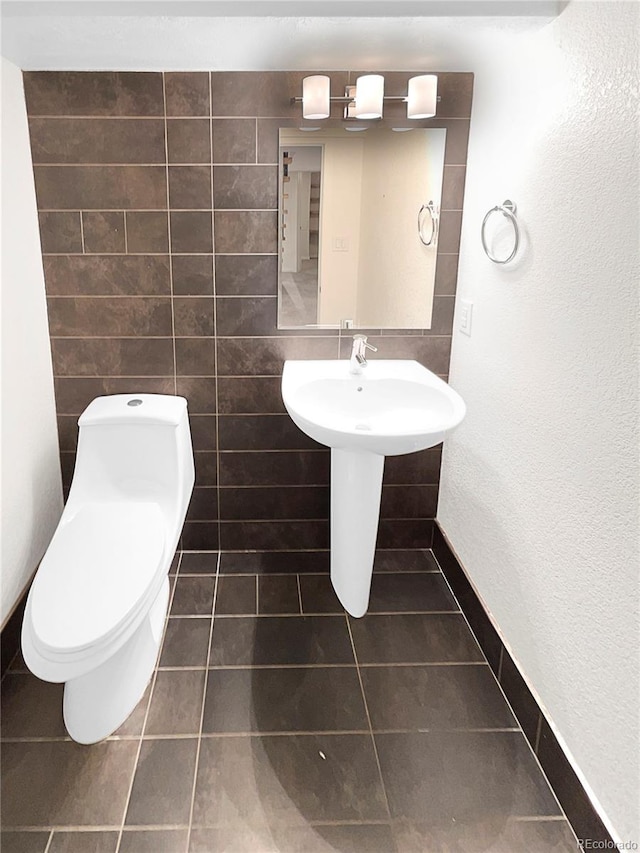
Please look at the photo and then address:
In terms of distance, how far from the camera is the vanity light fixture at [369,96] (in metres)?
2.14

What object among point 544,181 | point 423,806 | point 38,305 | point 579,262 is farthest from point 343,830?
point 38,305

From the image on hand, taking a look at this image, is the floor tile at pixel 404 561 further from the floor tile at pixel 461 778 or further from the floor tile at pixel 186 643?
the floor tile at pixel 461 778

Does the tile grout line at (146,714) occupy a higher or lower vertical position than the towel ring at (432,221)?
lower

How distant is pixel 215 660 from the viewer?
214cm

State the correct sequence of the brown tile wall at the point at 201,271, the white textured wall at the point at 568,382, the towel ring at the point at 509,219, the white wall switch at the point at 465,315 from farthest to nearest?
the white wall switch at the point at 465,315 → the brown tile wall at the point at 201,271 → the towel ring at the point at 509,219 → the white textured wall at the point at 568,382

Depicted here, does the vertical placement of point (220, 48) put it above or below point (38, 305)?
above

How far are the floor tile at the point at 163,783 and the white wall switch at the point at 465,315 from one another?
164 cm

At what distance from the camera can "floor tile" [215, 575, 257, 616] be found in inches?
94.9

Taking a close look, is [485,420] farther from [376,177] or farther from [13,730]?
[13,730]

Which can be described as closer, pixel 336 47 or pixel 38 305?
pixel 336 47

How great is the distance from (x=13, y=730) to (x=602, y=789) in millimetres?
1561

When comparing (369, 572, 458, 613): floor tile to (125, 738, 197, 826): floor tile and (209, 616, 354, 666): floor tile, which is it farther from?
(125, 738, 197, 826): floor tile

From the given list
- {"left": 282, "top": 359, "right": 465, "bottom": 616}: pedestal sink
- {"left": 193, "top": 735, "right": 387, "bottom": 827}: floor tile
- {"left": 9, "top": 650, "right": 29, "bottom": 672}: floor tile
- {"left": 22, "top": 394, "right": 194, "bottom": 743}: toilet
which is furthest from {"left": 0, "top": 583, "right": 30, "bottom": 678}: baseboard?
{"left": 282, "top": 359, "right": 465, "bottom": 616}: pedestal sink

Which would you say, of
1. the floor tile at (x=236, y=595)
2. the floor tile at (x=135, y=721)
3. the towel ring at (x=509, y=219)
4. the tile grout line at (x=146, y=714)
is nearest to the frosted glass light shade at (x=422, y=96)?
the towel ring at (x=509, y=219)
